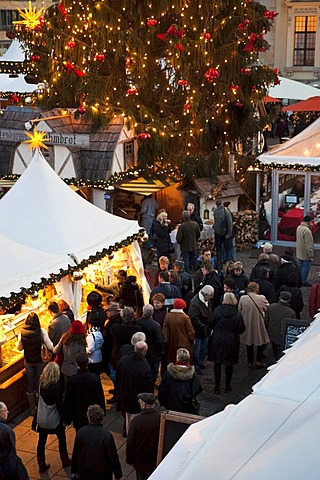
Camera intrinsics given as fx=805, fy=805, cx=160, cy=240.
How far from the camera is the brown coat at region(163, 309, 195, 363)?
1051cm

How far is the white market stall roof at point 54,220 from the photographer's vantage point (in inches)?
490

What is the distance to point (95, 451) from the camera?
301 inches

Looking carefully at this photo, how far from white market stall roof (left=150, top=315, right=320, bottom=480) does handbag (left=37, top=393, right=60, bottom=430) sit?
3370 mm

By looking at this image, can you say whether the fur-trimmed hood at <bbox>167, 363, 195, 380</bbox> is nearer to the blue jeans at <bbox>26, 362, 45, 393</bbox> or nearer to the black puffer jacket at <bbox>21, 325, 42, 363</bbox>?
the black puffer jacket at <bbox>21, 325, 42, 363</bbox>

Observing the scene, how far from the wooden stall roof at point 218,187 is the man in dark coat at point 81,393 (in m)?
9.93

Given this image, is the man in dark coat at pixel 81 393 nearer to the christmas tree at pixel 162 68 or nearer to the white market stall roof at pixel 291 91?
the christmas tree at pixel 162 68

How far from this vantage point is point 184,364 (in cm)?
878

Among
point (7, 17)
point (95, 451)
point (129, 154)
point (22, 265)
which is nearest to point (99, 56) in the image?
point (129, 154)

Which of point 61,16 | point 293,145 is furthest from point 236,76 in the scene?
point 61,16

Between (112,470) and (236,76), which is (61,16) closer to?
(236,76)

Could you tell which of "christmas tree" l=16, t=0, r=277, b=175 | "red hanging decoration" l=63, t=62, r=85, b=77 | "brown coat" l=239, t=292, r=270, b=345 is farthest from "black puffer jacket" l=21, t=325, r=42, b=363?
"red hanging decoration" l=63, t=62, r=85, b=77

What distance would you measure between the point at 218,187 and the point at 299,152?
2029mm

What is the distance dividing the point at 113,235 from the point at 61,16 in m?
8.28

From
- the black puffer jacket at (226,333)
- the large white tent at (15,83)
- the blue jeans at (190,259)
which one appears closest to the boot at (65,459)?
the black puffer jacket at (226,333)
